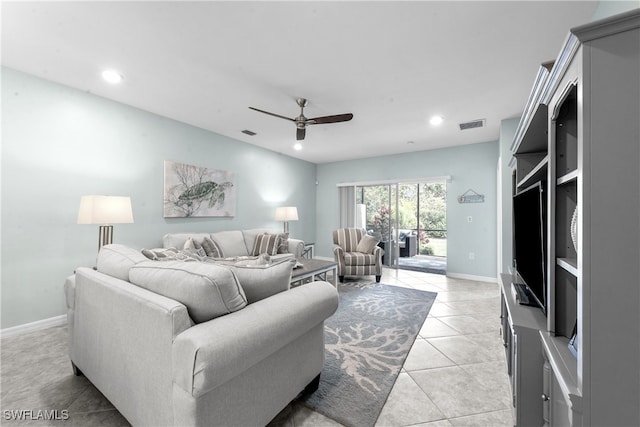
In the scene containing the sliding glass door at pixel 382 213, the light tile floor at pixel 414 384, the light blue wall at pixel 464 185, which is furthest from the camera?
the sliding glass door at pixel 382 213

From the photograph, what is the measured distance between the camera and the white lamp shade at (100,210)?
2523mm

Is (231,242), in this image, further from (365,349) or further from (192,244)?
(365,349)

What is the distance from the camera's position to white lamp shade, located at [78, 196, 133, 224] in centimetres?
252

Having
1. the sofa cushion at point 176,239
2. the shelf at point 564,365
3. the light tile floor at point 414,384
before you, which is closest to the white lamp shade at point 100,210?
the sofa cushion at point 176,239

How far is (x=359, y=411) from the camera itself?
5.23 feet

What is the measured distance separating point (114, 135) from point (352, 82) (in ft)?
9.39

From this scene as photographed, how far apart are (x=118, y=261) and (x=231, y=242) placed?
269cm

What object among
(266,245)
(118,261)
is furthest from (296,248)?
(118,261)

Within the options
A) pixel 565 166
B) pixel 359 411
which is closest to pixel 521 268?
pixel 565 166

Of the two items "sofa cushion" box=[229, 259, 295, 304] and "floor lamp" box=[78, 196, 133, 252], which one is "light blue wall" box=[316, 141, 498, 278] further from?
"floor lamp" box=[78, 196, 133, 252]

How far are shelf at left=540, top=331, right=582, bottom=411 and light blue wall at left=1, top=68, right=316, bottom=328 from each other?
4.01 metres

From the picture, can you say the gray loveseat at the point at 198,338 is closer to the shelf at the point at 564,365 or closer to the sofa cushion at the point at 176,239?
the shelf at the point at 564,365

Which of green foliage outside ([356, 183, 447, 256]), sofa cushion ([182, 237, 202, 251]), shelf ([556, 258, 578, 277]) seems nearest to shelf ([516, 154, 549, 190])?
shelf ([556, 258, 578, 277])

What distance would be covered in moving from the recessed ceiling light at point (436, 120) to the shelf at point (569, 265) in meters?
2.99
